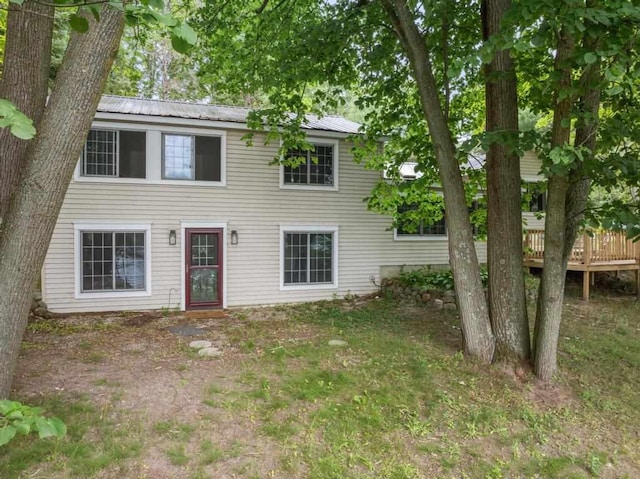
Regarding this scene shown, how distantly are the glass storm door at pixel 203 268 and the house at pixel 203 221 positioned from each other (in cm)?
2

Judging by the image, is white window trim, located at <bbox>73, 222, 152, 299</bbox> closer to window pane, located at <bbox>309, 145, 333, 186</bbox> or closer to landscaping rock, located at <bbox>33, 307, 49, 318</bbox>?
landscaping rock, located at <bbox>33, 307, 49, 318</bbox>

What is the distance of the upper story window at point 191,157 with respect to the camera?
29.0 ft

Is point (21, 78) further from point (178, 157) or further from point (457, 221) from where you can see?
point (178, 157)

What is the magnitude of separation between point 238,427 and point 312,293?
6211 millimetres

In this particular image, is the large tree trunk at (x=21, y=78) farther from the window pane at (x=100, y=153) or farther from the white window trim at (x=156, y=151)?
the window pane at (x=100, y=153)

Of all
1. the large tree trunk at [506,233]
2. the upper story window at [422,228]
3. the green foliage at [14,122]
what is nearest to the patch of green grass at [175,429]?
the green foliage at [14,122]

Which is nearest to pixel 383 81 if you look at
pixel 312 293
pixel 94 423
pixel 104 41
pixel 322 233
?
pixel 322 233

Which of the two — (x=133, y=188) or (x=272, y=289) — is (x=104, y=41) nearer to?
(x=133, y=188)

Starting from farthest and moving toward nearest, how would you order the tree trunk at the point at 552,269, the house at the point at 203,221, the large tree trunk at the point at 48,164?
the house at the point at 203,221
the tree trunk at the point at 552,269
the large tree trunk at the point at 48,164

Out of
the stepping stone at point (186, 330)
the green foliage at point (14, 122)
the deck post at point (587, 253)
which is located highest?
the green foliage at point (14, 122)

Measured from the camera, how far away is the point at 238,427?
390 centimetres

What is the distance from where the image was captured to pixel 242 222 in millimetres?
9406

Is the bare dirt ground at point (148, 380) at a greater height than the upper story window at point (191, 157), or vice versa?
the upper story window at point (191, 157)

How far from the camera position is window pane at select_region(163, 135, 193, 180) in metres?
8.84
